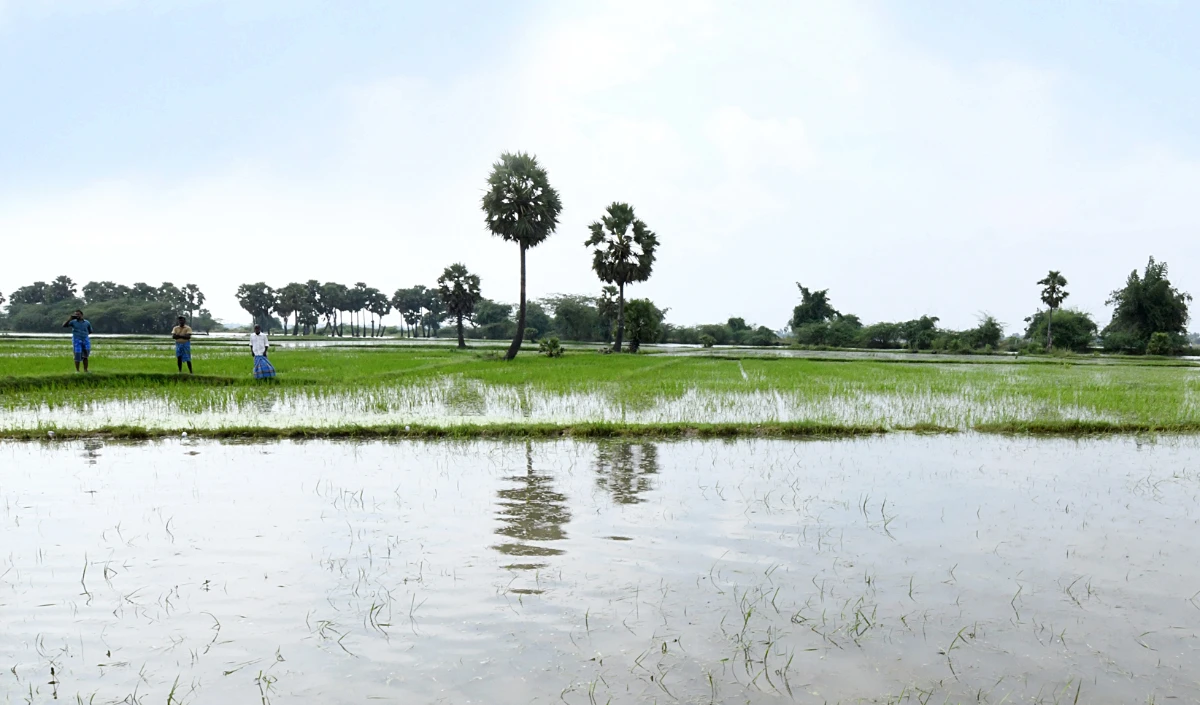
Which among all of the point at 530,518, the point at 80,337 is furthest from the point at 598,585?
the point at 80,337

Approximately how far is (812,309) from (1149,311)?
30283 millimetres

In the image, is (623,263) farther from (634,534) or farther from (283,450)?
(634,534)

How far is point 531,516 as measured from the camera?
6.05 m

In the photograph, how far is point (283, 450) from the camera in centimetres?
938

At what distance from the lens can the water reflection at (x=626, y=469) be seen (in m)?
6.93

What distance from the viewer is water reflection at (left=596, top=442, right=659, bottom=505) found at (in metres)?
6.93

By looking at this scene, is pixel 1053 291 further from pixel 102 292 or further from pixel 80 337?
pixel 102 292

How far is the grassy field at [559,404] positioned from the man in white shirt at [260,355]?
0.30 meters

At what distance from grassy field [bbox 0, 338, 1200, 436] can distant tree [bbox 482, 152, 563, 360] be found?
14.8 metres

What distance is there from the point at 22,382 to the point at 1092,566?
19460 mm

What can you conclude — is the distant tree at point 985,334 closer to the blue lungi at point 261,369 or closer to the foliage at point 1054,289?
the foliage at point 1054,289

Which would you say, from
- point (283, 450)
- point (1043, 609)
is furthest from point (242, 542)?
point (1043, 609)

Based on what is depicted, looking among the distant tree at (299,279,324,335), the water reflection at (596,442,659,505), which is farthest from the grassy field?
the distant tree at (299,279,324,335)

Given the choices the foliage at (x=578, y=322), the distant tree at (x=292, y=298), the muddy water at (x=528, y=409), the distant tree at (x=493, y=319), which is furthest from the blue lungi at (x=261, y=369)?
the distant tree at (x=292, y=298)
